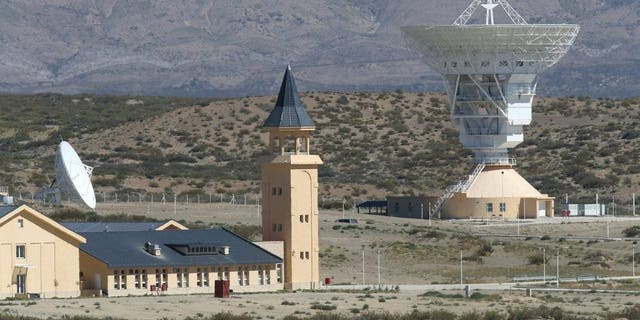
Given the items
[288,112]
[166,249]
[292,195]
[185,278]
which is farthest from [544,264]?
[185,278]

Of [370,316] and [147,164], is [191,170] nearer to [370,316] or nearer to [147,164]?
[147,164]

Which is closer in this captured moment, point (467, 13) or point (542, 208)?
point (467, 13)

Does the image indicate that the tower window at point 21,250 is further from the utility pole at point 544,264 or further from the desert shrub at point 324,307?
the utility pole at point 544,264

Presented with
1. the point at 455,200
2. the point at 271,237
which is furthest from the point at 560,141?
the point at 271,237

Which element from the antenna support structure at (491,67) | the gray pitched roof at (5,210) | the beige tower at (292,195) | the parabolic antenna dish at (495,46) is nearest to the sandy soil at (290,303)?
the beige tower at (292,195)

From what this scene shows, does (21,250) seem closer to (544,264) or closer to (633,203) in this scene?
(544,264)

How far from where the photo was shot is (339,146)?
153750 millimetres

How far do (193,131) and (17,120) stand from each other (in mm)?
23935

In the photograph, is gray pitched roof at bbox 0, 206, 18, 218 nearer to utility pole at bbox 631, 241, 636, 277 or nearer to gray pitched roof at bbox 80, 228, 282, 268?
gray pitched roof at bbox 80, 228, 282, 268

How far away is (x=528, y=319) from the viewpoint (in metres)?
61.5

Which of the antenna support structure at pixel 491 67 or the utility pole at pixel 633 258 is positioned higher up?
the antenna support structure at pixel 491 67

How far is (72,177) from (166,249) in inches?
585

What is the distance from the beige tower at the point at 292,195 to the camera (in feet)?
245

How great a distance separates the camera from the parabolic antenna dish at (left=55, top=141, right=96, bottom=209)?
86062mm
